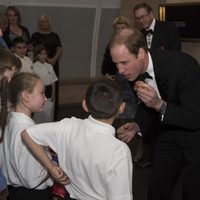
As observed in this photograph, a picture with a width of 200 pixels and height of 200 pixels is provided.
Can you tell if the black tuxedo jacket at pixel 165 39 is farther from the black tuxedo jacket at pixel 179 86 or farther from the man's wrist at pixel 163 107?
the man's wrist at pixel 163 107

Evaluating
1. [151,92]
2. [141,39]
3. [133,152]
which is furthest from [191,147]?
[133,152]

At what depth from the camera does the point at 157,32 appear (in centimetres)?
505

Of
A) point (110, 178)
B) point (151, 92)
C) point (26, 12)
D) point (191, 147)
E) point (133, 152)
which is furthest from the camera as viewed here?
point (26, 12)

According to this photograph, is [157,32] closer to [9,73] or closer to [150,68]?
[150,68]

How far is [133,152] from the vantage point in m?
5.60

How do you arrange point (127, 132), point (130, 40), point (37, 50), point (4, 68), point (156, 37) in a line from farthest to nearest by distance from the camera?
point (37, 50), point (156, 37), point (127, 132), point (130, 40), point (4, 68)

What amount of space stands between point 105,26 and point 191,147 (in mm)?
7887

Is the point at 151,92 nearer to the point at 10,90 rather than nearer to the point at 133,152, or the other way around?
the point at 10,90

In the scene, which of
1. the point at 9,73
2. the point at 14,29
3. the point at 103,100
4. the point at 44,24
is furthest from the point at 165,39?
the point at 103,100

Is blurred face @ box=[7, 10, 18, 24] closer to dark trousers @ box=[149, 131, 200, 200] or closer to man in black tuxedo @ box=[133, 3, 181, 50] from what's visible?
man in black tuxedo @ box=[133, 3, 181, 50]

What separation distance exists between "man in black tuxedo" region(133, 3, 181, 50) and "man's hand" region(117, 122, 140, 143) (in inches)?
83.0

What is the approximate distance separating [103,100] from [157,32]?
3201 millimetres

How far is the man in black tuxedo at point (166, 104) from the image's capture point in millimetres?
2547

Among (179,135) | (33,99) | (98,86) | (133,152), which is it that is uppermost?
(98,86)
